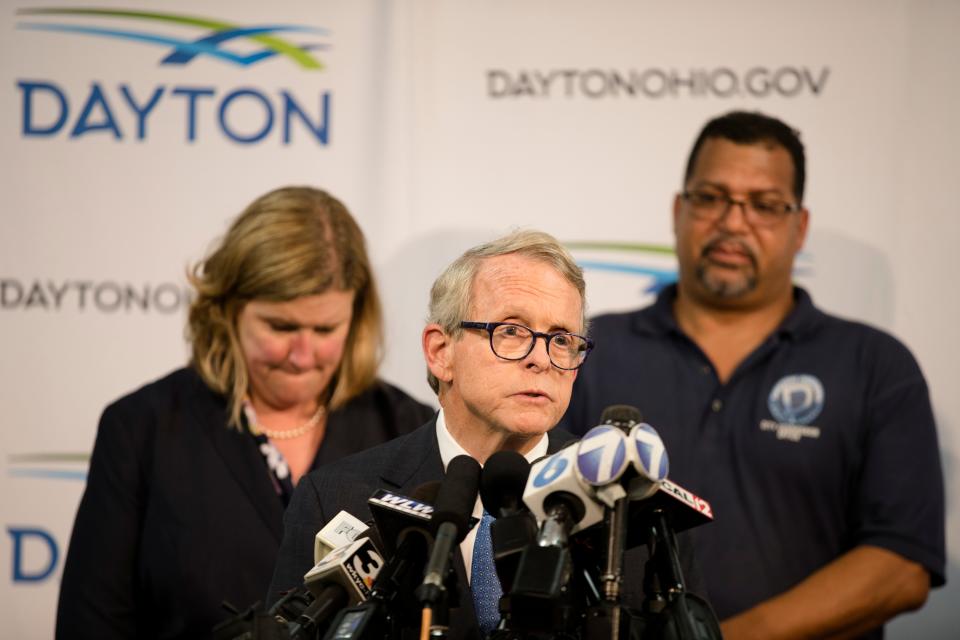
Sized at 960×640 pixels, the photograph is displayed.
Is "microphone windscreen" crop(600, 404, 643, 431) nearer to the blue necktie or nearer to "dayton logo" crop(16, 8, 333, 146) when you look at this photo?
the blue necktie

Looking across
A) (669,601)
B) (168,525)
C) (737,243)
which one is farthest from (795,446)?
(669,601)

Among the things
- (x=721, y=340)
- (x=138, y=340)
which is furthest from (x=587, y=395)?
(x=138, y=340)

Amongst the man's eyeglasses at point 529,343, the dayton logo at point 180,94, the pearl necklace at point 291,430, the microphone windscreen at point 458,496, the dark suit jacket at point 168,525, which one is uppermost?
the dayton logo at point 180,94

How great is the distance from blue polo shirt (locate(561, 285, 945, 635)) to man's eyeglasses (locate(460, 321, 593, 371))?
1.32 meters

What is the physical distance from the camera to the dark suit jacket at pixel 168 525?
3357mm

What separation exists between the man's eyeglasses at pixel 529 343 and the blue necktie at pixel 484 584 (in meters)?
0.34

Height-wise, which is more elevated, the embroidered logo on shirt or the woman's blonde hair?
the woman's blonde hair

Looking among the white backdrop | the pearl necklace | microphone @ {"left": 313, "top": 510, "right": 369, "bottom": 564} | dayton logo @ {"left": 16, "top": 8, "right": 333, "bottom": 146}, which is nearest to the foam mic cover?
microphone @ {"left": 313, "top": 510, "right": 369, "bottom": 564}

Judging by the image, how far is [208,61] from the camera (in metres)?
4.53

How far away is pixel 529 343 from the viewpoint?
8.36ft

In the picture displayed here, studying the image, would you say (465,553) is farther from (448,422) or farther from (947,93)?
(947,93)

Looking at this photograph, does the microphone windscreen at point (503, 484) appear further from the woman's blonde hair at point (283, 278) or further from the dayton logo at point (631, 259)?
the dayton logo at point (631, 259)

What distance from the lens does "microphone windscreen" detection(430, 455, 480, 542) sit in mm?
1842

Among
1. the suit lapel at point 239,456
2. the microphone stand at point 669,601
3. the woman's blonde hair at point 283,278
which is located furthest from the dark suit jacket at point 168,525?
the microphone stand at point 669,601
